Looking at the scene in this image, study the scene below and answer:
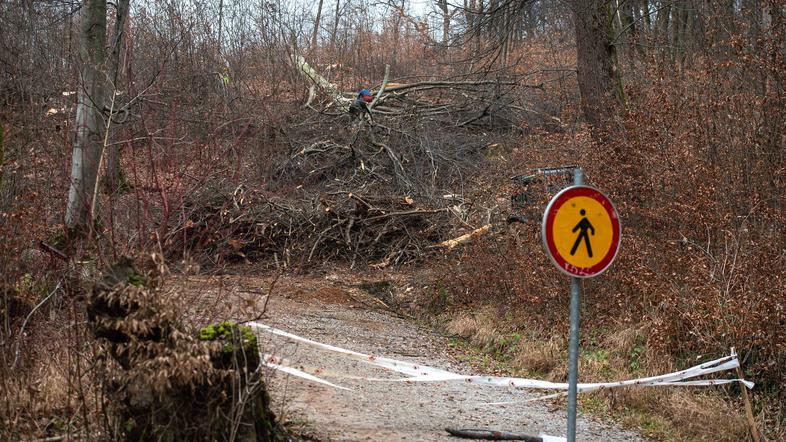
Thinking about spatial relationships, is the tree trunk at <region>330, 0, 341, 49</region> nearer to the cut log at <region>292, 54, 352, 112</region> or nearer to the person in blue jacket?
the cut log at <region>292, 54, 352, 112</region>

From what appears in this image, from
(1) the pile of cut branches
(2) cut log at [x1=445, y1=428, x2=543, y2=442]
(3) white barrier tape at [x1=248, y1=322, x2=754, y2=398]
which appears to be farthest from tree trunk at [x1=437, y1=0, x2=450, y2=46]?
(2) cut log at [x1=445, y1=428, x2=543, y2=442]

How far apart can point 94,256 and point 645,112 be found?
8001 mm

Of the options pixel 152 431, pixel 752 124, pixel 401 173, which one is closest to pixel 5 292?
pixel 152 431

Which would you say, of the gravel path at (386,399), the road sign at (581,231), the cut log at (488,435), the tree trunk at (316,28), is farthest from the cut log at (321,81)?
the road sign at (581,231)

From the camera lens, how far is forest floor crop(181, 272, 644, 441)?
6758 millimetres

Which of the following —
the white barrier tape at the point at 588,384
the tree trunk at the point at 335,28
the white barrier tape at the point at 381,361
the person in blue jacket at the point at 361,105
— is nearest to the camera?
the white barrier tape at the point at 588,384

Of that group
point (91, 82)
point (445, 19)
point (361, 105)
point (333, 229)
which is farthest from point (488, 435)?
point (361, 105)

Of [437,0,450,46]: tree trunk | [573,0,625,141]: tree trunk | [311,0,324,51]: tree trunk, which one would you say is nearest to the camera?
[573,0,625,141]: tree trunk

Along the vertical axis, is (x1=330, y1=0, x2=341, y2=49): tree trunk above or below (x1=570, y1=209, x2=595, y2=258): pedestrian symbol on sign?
above

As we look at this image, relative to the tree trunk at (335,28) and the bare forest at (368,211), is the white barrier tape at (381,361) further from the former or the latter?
the tree trunk at (335,28)

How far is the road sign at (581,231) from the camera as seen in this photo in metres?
5.08

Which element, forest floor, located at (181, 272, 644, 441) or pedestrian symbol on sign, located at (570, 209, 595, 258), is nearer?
pedestrian symbol on sign, located at (570, 209, 595, 258)

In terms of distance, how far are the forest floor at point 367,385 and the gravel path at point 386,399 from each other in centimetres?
1

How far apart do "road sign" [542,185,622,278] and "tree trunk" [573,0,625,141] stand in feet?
32.1
